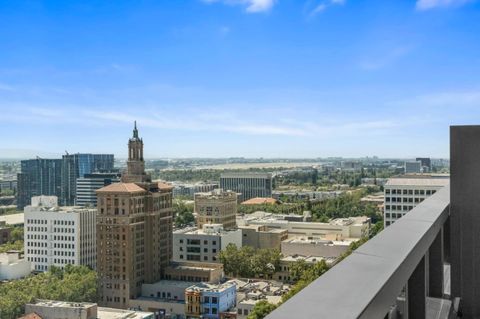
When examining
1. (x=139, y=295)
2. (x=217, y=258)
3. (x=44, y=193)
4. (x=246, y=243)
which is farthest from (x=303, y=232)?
(x=44, y=193)

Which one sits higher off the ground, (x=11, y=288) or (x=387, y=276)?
(x=387, y=276)

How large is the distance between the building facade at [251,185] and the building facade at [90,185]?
40.1 feet

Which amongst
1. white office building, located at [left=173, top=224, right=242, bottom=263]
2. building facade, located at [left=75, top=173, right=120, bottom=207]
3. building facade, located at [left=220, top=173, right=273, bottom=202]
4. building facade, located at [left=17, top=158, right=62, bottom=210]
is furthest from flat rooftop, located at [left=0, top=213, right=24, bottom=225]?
building facade, located at [left=220, top=173, right=273, bottom=202]

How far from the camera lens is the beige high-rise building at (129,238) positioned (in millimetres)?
14727

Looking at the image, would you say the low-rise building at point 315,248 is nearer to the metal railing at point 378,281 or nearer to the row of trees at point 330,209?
the row of trees at point 330,209

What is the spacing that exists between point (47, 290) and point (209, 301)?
3957 millimetres

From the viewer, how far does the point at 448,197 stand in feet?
6.23

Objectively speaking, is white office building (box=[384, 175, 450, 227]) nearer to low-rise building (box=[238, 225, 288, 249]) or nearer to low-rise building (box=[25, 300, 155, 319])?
low-rise building (box=[238, 225, 288, 249])

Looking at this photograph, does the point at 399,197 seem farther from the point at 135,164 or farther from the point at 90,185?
the point at 90,185

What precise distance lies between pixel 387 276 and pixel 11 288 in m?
14.4

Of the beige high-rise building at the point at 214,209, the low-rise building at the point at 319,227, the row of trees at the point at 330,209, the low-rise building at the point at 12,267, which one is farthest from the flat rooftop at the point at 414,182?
the low-rise building at the point at 12,267

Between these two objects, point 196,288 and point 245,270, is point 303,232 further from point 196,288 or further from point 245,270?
point 196,288

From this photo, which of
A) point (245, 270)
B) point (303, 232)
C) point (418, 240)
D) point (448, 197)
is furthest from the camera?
point (303, 232)

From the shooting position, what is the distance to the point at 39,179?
125ft
